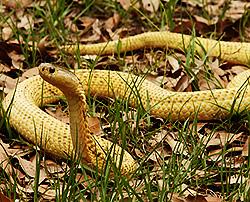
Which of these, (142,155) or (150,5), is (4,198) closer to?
(142,155)

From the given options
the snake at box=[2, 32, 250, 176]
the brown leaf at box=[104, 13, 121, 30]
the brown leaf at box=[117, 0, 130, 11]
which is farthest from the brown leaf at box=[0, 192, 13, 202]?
the brown leaf at box=[117, 0, 130, 11]

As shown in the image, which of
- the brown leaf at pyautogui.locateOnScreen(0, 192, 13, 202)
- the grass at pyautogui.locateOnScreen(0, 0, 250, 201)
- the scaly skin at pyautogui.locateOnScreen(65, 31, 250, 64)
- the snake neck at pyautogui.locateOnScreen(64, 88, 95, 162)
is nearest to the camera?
the brown leaf at pyautogui.locateOnScreen(0, 192, 13, 202)

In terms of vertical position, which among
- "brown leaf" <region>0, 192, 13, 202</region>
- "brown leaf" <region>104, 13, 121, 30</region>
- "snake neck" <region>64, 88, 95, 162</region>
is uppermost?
"snake neck" <region>64, 88, 95, 162</region>

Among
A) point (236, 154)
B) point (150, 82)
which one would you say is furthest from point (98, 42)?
point (236, 154)

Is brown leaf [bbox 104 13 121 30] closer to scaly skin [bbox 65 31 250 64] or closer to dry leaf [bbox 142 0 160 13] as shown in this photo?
dry leaf [bbox 142 0 160 13]

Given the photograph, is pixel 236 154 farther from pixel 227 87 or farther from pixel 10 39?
pixel 10 39

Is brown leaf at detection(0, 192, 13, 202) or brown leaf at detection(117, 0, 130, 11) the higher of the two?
brown leaf at detection(0, 192, 13, 202)

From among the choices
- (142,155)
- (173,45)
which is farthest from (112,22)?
(142,155)
